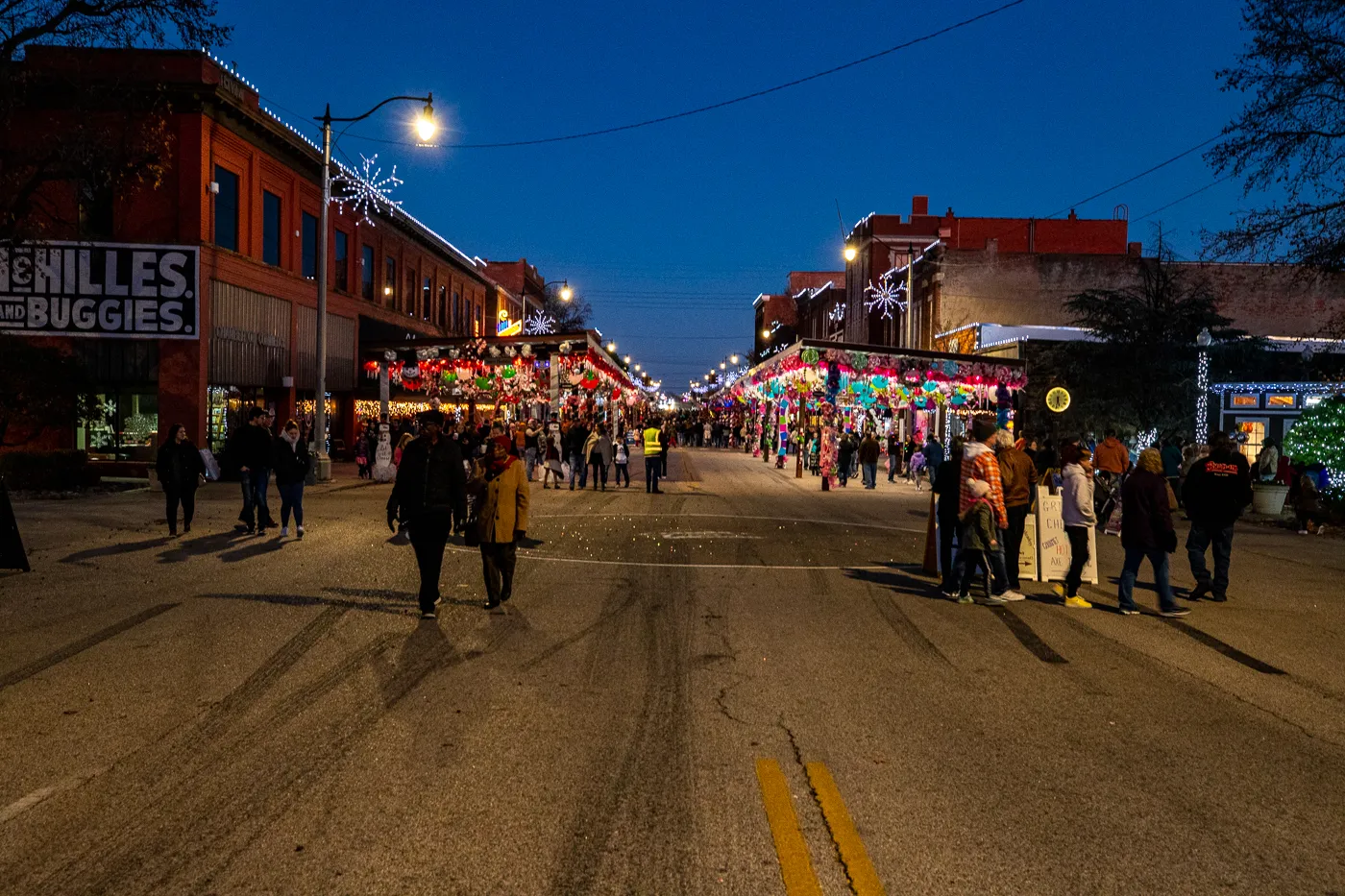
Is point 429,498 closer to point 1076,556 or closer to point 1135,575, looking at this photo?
point 1076,556

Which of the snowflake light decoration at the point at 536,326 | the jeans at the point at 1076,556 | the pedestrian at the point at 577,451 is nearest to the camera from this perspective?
the jeans at the point at 1076,556

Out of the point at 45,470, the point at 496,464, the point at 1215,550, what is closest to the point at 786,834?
the point at 496,464

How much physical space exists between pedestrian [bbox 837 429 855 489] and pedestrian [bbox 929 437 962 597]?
2142 cm

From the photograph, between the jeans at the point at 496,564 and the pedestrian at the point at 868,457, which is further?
the pedestrian at the point at 868,457

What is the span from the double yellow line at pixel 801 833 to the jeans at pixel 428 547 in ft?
15.7

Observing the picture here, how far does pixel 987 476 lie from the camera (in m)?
10.8

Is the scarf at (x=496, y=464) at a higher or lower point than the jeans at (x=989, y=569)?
higher

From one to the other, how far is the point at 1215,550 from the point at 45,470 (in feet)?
68.8

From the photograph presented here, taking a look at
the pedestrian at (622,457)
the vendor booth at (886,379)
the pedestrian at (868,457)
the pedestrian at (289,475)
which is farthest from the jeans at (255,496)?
the pedestrian at (868,457)

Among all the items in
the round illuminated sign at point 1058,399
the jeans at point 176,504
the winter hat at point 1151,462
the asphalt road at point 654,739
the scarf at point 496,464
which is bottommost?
the asphalt road at point 654,739

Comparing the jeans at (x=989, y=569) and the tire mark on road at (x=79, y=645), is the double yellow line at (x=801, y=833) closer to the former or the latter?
the tire mark on road at (x=79, y=645)

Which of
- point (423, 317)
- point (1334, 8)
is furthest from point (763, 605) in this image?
point (423, 317)

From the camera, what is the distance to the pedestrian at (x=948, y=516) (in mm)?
11508

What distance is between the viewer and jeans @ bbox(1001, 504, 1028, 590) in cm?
1170
